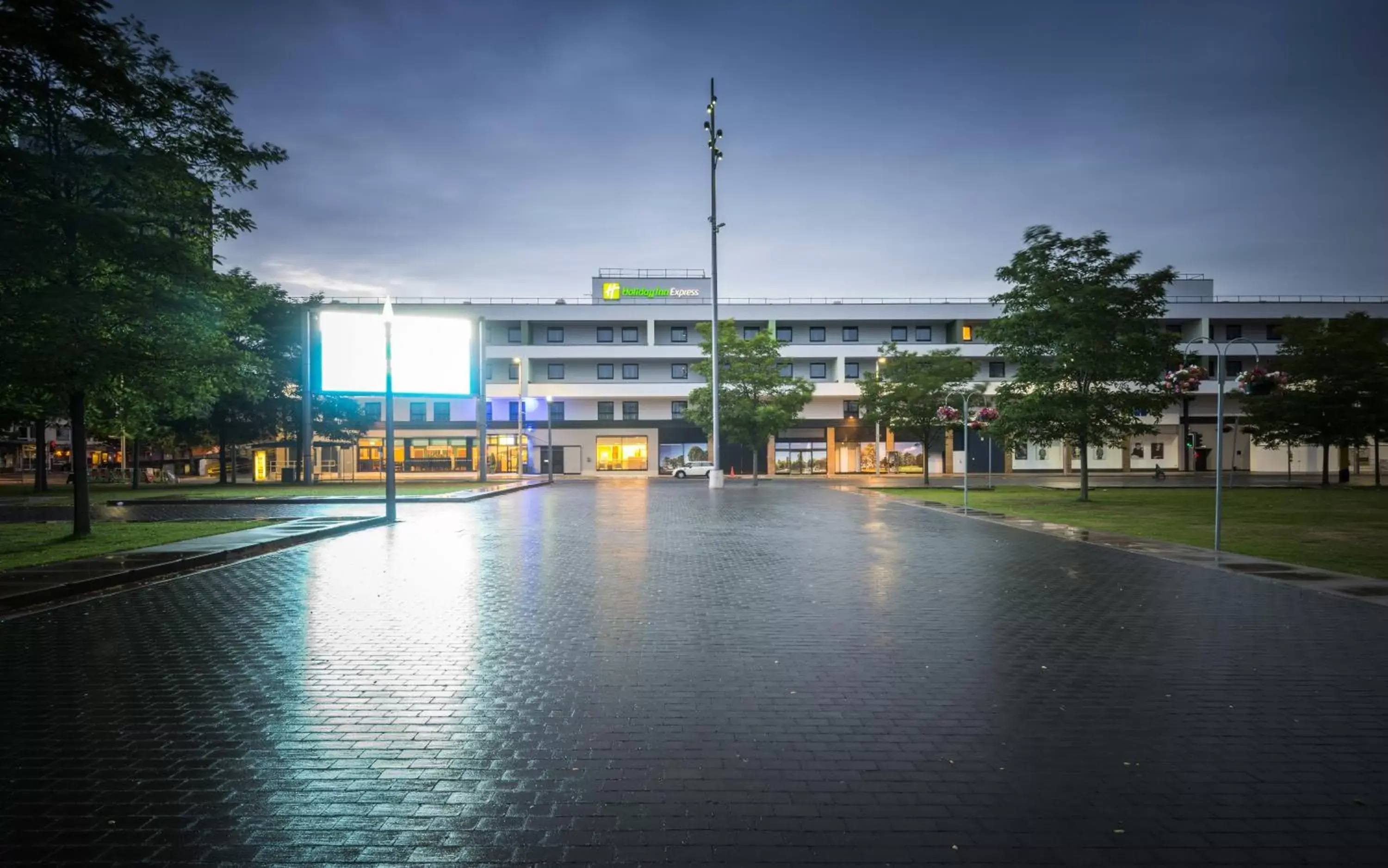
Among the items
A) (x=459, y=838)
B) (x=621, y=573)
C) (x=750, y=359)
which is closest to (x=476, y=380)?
(x=750, y=359)

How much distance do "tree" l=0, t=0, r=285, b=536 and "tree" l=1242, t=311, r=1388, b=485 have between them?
45.8 metres

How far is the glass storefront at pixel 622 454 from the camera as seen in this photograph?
200 ft

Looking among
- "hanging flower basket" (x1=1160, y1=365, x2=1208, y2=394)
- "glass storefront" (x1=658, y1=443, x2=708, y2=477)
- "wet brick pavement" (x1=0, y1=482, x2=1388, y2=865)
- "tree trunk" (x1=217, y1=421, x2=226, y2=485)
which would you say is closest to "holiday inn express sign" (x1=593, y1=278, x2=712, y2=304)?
"glass storefront" (x1=658, y1=443, x2=708, y2=477)

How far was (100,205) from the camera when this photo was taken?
15.4 m

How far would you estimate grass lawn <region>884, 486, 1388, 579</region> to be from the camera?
47.2 ft

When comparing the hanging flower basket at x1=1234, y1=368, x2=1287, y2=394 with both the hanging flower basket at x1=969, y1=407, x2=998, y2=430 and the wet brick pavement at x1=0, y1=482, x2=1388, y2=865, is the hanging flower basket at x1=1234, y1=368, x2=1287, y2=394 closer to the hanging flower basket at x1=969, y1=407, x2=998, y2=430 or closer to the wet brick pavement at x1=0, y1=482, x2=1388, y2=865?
the wet brick pavement at x1=0, y1=482, x2=1388, y2=865

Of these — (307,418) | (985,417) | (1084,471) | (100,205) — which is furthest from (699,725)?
(307,418)

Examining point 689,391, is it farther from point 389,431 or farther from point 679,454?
point 389,431

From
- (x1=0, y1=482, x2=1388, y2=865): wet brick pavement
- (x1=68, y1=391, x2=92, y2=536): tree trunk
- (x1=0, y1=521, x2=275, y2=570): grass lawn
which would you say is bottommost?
(x1=0, y1=521, x2=275, y2=570): grass lawn

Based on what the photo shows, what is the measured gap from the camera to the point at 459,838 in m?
3.82

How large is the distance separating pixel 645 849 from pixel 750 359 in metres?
46.1

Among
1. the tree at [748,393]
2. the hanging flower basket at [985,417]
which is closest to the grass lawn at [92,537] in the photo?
the hanging flower basket at [985,417]

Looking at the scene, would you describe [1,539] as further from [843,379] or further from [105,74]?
[843,379]

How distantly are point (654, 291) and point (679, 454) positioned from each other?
1400 cm
